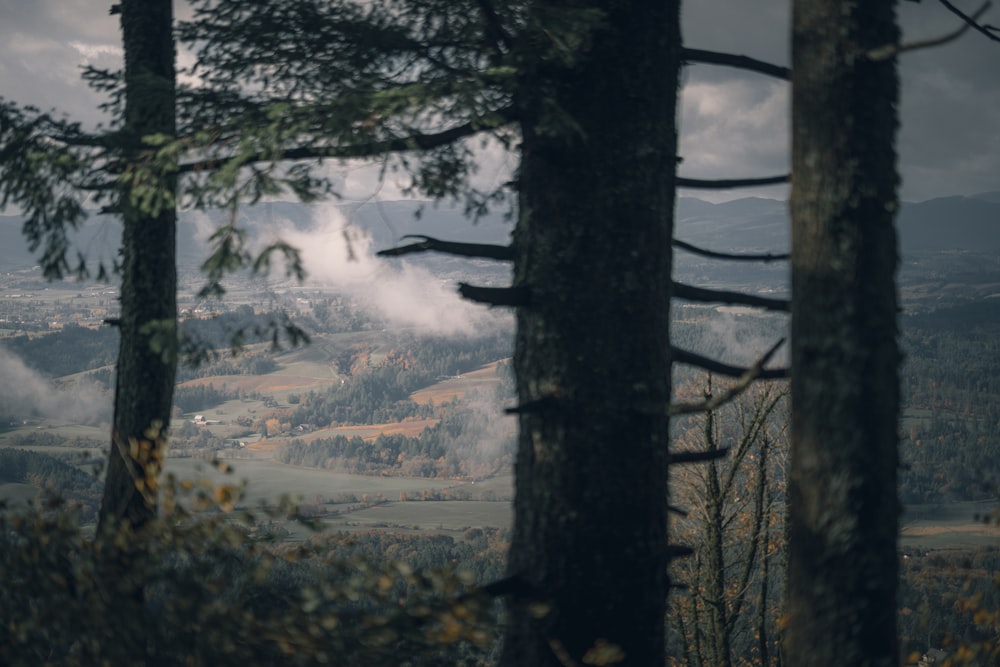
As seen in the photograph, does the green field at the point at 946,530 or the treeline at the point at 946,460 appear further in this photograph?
the treeline at the point at 946,460

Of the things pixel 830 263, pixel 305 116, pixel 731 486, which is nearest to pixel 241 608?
pixel 305 116

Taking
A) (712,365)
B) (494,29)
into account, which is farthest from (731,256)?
(494,29)

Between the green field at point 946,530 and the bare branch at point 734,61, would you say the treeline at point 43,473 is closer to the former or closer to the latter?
the green field at point 946,530

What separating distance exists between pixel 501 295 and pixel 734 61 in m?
1.96

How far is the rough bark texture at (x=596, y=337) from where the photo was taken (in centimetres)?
428

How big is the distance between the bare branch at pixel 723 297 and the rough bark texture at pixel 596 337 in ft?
1.38

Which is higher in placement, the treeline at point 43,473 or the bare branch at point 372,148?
the bare branch at point 372,148

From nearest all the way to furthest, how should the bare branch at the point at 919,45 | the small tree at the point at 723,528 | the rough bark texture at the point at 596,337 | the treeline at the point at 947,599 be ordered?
the bare branch at the point at 919,45 < the rough bark texture at the point at 596,337 < the treeline at the point at 947,599 < the small tree at the point at 723,528

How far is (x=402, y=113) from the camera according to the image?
436cm

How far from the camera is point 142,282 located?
20.2 feet

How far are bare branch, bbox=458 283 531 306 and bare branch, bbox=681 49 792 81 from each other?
169cm

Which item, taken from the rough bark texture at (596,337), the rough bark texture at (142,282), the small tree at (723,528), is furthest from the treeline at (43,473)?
the rough bark texture at (596,337)

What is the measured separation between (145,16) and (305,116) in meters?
2.71

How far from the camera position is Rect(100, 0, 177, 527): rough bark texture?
18.3 feet
